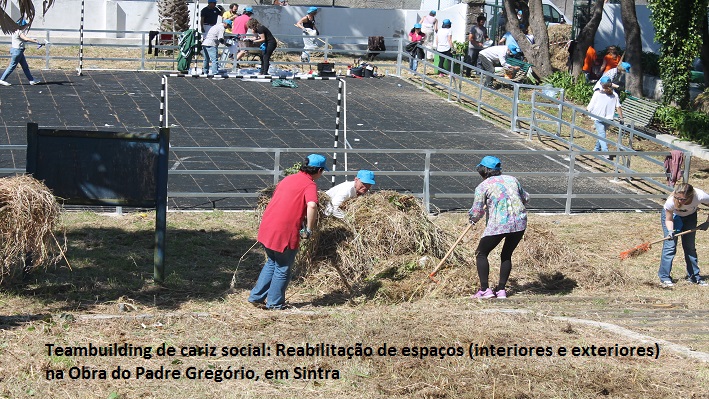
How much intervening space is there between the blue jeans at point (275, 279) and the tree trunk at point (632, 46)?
17843mm

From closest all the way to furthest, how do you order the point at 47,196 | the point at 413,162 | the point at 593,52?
the point at 47,196
the point at 413,162
the point at 593,52

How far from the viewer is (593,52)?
84.7 ft

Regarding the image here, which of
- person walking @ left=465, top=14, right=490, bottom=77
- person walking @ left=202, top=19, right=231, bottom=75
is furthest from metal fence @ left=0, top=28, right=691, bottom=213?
person walking @ left=202, top=19, right=231, bottom=75

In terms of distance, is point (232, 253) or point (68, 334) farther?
point (232, 253)

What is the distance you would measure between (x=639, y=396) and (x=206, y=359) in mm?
3093

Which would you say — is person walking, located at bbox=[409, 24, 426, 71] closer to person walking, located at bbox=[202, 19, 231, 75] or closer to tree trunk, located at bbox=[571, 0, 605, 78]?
tree trunk, located at bbox=[571, 0, 605, 78]

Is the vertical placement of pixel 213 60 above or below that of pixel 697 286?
above

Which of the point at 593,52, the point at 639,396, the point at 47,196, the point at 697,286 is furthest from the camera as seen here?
the point at 593,52

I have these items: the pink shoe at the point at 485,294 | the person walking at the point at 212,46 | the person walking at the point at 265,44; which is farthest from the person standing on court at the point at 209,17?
the pink shoe at the point at 485,294

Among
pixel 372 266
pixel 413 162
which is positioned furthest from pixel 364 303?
pixel 413 162

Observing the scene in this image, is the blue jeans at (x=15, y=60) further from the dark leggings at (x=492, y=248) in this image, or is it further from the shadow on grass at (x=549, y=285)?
the dark leggings at (x=492, y=248)

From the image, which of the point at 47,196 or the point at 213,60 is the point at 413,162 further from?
the point at 47,196

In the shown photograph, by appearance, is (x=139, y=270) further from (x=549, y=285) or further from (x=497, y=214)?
(x=549, y=285)

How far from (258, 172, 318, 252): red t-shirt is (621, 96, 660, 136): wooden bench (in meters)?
14.2
